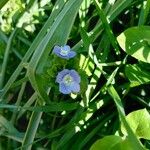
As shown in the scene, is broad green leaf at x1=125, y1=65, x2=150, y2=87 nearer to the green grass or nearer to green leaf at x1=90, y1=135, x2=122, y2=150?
the green grass

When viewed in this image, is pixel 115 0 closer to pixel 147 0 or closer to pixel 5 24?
pixel 147 0

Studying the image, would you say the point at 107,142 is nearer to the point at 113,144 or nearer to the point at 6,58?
the point at 113,144

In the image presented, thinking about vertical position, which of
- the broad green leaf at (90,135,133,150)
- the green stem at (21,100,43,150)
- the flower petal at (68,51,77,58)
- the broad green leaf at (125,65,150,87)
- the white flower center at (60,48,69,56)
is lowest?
the broad green leaf at (90,135,133,150)

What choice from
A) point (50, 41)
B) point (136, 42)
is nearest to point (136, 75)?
point (136, 42)

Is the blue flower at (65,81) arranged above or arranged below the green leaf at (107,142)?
above

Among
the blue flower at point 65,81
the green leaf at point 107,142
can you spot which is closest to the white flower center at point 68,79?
the blue flower at point 65,81

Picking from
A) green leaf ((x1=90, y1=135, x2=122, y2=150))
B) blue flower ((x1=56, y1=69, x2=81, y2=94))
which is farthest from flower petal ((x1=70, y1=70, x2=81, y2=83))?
green leaf ((x1=90, y1=135, x2=122, y2=150))

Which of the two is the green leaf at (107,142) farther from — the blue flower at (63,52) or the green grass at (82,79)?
the blue flower at (63,52)
